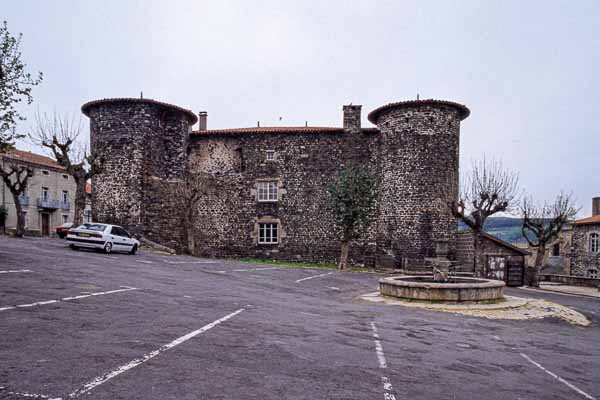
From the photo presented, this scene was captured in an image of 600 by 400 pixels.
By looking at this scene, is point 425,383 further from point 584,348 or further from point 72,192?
point 72,192

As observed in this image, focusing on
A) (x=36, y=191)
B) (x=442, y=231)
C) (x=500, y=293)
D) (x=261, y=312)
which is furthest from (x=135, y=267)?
(x=36, y=191)

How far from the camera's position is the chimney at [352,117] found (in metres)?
28.5

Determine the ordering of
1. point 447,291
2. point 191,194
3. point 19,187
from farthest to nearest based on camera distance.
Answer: point 191,194, point 19,187, point 447,291

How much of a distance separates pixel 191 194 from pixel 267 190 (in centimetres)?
459

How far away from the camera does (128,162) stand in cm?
2652

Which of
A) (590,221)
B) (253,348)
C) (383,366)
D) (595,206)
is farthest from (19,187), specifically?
(595,206)

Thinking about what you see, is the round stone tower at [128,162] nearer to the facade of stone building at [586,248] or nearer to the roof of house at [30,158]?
the roof of house at [30,158]

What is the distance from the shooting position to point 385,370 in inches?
216

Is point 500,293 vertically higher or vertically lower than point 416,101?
lower

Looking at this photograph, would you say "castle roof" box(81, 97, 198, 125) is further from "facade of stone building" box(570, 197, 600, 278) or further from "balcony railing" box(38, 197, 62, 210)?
"facade of stone building" box(570, 197, 600, 278)

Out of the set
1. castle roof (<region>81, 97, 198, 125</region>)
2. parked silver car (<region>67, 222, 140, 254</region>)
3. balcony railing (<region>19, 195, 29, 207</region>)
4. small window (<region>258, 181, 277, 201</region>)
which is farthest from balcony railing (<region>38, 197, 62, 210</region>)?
parked silver car (<region>67, 222, 140, 254</region>)

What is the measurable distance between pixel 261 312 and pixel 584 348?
18.7 ft

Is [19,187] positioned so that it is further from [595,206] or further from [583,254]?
[595,206]

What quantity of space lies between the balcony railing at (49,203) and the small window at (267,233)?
25.1 meters
